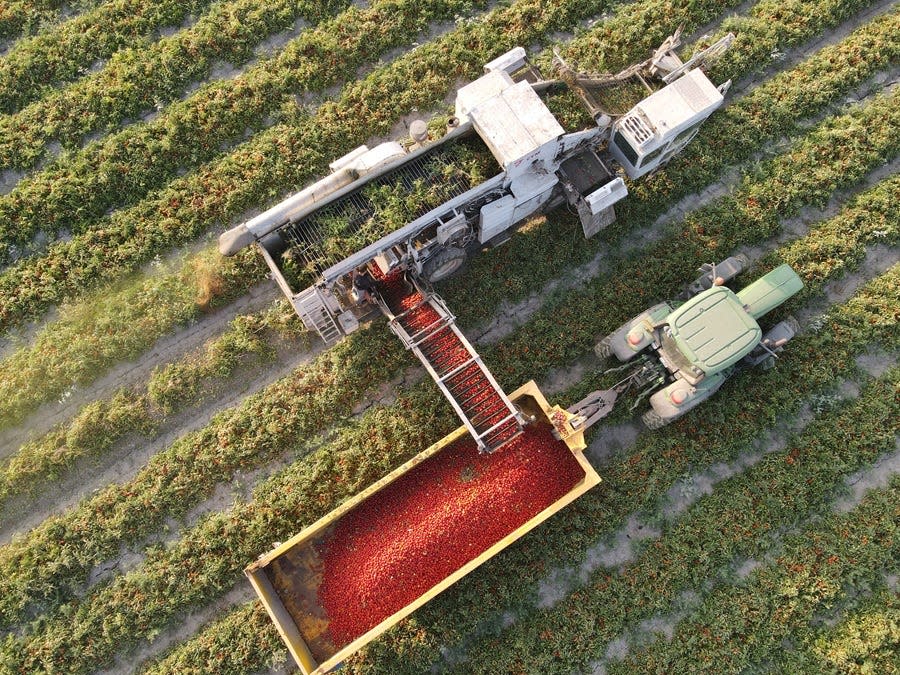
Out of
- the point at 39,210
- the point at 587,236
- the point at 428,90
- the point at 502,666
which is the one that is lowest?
the point at 502,666

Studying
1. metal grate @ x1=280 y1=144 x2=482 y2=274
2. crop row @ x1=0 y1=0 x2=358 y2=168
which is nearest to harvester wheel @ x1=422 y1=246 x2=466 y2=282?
metal grate @ x1=280 y1=144 x2=482 y2=274

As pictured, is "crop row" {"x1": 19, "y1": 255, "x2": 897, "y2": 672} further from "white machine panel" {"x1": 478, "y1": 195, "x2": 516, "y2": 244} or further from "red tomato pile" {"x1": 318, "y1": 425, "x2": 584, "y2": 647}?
"white machine panel" {"x1": 478, "y1": 195, "x2": 516, "y2": 244}

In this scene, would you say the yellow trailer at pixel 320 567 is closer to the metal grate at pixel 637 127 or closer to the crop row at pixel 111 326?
the metal grate at pixel 637 127

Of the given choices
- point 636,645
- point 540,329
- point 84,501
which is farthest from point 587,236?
point 84,501

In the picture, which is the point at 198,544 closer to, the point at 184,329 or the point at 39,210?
the point at 184,329

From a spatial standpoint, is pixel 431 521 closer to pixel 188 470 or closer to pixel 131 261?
pixel 188 470

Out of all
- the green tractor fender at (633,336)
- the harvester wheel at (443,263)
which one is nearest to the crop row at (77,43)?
the harvester wheel at (443,263)
